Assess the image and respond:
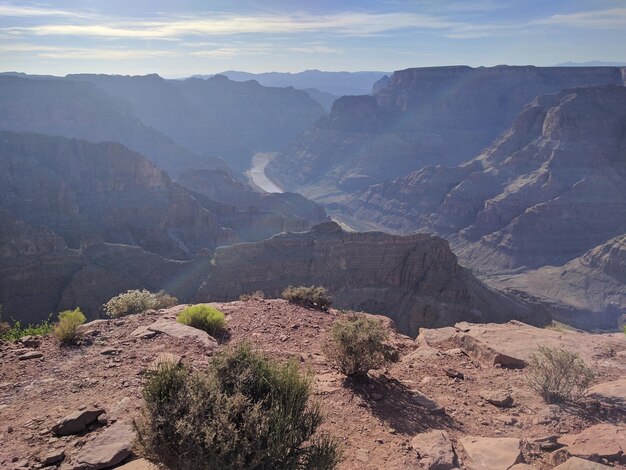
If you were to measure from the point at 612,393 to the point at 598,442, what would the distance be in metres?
2.11

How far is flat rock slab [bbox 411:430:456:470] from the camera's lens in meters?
6.34

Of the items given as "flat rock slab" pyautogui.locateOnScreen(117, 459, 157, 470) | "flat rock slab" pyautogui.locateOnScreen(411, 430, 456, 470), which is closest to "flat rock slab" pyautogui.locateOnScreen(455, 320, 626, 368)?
"flat rock slab" pyautogui.locateOnScreen(411, 430, 456, 470)

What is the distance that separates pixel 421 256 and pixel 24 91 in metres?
107

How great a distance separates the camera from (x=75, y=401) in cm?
736

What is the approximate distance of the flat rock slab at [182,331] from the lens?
987 centimetres

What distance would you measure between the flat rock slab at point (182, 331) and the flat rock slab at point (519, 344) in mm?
5876

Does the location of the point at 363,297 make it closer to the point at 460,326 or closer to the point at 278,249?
the point at 278,249

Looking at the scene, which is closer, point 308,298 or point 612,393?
point 612,393

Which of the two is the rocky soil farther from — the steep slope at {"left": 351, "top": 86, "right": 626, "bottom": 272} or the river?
the river

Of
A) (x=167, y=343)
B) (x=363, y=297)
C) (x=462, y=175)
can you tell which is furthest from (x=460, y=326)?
(x=462, y=175)

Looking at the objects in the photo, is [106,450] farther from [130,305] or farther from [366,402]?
[130,305]

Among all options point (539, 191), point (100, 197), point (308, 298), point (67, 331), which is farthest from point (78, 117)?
point (67, 331)

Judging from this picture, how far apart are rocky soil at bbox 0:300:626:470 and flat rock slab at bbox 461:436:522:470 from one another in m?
0.01

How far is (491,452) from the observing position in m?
6.73
